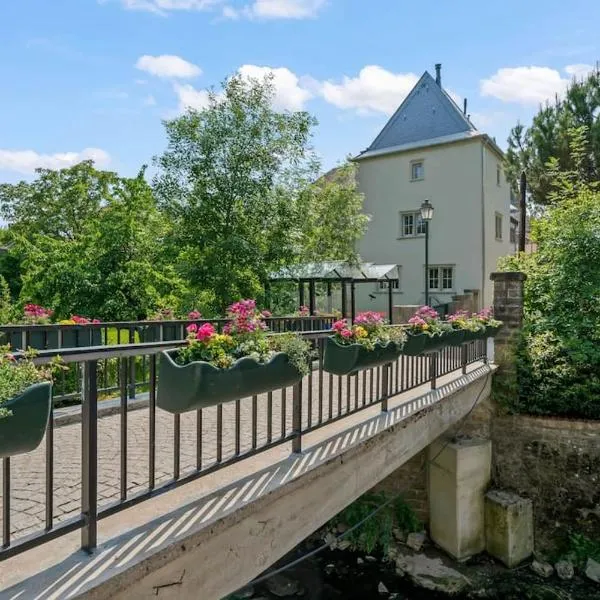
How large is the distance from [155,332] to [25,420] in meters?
4.82

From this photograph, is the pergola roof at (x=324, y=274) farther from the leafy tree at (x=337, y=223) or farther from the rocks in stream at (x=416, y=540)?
the rocks in stream at (x=416, y=540)

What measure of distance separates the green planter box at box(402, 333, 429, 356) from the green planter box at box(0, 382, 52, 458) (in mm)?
3802

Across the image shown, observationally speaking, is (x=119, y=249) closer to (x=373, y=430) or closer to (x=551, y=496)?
(x=373, y=430)

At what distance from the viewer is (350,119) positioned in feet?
57.9

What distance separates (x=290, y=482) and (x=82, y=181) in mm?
22264

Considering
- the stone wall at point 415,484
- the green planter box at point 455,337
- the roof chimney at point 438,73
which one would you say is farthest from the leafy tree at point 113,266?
the roof chimney at point 438,73

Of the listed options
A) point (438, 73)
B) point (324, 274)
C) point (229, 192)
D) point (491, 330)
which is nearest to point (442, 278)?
point (324, 274)

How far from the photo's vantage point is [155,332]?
6500 millimetres

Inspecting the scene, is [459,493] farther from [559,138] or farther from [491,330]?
[559,138]

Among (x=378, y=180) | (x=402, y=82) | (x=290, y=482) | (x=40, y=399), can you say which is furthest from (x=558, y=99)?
(x=40, y=399)

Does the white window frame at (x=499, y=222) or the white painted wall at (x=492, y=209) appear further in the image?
the white window frame at (x=499, y=222)

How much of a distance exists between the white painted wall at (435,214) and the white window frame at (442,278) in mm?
171

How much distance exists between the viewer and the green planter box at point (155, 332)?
628 centimetres

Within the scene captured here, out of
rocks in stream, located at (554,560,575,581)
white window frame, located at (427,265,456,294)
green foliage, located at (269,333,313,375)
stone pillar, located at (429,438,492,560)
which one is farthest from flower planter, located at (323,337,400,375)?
white window frame, located at (427,265,456,294)
